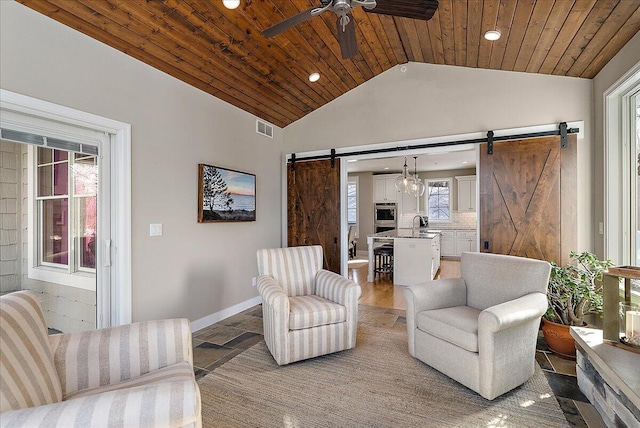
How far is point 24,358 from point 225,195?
269cm

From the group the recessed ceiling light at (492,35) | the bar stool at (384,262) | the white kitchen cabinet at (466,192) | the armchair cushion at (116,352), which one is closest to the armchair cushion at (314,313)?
the armchair cushion at (116,352)

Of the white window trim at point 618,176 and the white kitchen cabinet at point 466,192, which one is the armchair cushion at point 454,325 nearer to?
the white window trim at point 618,176

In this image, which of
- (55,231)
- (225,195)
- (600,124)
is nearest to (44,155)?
(55,231)

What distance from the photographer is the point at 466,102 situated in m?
3.88

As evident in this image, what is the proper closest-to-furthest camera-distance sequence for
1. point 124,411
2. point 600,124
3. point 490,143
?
point 124,411 → point 600,124 → point 490,143

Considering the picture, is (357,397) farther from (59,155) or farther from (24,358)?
(59,155)

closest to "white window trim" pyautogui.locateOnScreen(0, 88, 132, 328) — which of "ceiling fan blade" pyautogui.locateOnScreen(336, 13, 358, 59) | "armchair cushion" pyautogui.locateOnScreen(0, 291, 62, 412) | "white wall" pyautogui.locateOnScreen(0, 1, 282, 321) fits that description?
"white wall" pyautogui.locateOnScreen(0, 1, 282, 321)

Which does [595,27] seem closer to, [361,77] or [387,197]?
[361,77]

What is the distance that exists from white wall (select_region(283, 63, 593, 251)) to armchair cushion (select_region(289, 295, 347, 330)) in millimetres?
2627

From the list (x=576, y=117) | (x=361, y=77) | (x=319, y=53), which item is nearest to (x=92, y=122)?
(x=319, y=53)

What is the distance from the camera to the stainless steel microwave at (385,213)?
354 inches

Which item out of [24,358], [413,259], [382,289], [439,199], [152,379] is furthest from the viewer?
[439,199]

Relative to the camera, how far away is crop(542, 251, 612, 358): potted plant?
2693 mm

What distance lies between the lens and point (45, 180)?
2357mm
